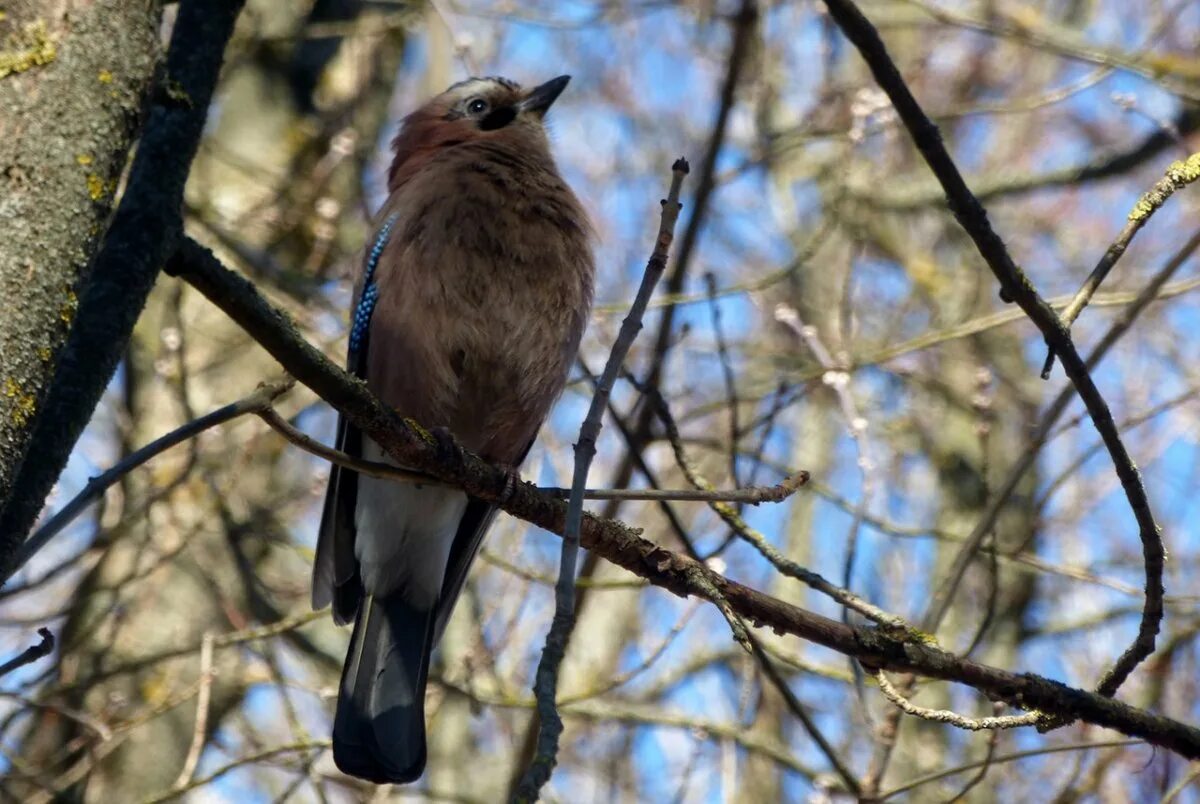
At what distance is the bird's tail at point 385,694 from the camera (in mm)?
4320

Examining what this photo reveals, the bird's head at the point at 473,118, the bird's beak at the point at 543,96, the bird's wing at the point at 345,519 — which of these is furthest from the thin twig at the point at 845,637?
the bird's beak at the point at 543,96

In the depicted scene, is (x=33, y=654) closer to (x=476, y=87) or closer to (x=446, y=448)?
(x=446, y=448)

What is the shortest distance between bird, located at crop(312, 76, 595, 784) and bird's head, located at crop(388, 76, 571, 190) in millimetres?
272

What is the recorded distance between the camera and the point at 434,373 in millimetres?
4656

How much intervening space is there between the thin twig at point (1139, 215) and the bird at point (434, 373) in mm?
1856

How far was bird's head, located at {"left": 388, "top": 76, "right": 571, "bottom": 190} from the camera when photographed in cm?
558

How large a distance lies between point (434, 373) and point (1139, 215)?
2.27 m

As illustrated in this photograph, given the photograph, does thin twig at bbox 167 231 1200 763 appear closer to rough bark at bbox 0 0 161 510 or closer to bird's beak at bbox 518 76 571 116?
rough bark at bbox 0 0 161 510

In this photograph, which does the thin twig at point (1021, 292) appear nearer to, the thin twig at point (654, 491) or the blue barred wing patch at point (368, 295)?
the thin twig at point (654, 491)

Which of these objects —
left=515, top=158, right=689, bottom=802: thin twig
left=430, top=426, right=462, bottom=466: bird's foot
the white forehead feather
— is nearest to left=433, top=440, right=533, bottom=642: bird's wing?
left=430, top=426, right=462, bottom=466: bird's foot

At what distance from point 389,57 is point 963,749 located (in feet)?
18.7

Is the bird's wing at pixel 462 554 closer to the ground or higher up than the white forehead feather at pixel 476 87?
closer to the ground

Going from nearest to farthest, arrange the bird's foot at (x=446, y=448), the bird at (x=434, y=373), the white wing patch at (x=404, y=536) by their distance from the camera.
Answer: the bird's foot at (x=446, y=448), the bird at (x=434, y=373), the white wing patch at (x=404, y=536)

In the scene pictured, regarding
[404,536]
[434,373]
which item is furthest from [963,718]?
[404,536]
